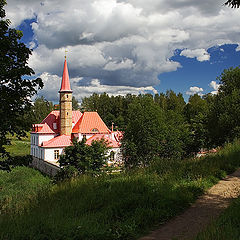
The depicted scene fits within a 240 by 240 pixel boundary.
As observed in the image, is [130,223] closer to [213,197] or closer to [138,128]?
[213,197]

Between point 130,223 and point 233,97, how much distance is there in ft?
106

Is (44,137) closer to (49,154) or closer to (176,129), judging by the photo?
(49,154)

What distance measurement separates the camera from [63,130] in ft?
153

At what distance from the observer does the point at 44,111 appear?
93188mm

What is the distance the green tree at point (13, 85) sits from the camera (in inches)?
429

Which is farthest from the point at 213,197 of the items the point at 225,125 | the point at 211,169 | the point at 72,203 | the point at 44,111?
the point at 44,111

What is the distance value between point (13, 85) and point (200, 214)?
31.2ft

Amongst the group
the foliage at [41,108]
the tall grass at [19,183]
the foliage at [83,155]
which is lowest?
the tall grass at [19,183]

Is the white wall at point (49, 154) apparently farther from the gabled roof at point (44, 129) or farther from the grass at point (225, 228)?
the grass at point (225, 228)

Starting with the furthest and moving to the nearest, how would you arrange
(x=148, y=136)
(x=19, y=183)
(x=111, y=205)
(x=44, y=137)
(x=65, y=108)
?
(x=65, y=108), (x=44, y=137), (x=148, y=136), (x=19, y=183), (x=111, y=205)

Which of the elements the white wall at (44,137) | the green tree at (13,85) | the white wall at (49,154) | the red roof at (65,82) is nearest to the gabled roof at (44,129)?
the white wall at (44,137)

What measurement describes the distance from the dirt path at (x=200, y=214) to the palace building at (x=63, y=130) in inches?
1364

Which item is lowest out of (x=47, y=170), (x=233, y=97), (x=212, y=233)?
(x=47, y=170)

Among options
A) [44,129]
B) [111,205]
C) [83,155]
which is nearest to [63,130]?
[44,129]
